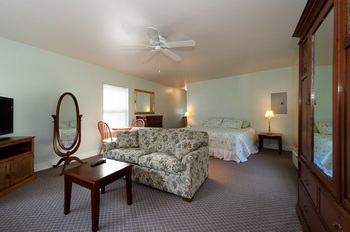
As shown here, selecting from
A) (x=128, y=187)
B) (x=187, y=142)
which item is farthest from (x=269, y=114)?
(x=128, y=187)

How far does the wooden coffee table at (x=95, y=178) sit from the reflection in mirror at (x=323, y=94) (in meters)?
1.93

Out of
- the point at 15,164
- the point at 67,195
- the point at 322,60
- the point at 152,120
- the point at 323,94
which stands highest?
the point at 322,60

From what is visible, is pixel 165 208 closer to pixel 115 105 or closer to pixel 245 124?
pixel 115 105

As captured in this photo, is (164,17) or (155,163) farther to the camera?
(155,163)

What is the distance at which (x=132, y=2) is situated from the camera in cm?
180

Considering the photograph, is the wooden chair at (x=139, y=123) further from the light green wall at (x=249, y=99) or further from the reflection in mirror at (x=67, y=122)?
the light green wall at (x=249, y=99)

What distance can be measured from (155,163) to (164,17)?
6.73ft

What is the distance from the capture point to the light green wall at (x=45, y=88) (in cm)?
281

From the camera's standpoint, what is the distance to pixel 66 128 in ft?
10.9

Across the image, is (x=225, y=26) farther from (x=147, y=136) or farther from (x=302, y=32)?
(x=147, y=136)

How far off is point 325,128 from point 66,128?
413cm

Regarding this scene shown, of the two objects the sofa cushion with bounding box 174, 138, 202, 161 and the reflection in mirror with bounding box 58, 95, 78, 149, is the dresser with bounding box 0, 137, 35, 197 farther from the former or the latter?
the sofa cushion with bounding box 174, 138, 202, 161

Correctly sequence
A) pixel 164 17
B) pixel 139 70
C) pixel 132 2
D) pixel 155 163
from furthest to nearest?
pixel 139 70, pixel 155 163, pixel 164 17, pixel 132 2

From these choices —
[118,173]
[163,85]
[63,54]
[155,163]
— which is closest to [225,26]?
[155,163]
